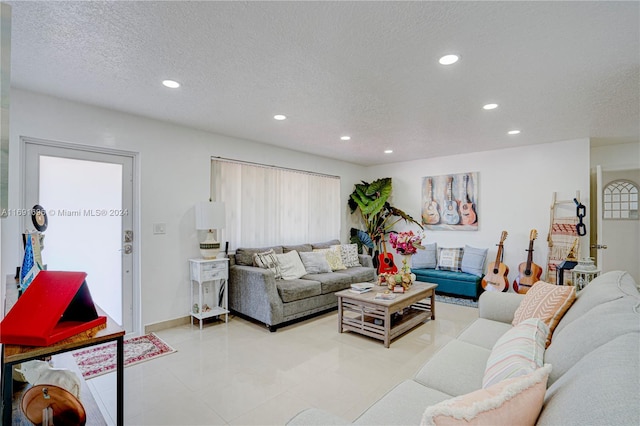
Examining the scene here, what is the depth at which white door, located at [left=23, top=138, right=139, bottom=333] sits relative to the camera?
2.91 meters

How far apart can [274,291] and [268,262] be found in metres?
0.57

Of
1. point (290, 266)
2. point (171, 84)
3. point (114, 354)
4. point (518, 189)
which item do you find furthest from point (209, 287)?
point (518, 189)

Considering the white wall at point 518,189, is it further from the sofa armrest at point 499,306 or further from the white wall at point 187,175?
the sofa armrest at point 499,306

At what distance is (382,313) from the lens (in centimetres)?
→ 319

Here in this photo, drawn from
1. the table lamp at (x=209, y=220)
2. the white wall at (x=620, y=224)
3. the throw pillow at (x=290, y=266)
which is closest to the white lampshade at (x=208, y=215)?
the table lamp at (x=209, y=220)

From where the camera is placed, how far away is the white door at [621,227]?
16.4 feet

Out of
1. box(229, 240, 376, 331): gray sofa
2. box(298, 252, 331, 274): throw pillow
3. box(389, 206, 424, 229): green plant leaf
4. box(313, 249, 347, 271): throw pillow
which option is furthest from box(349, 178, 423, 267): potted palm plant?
box(229, 240, 376, 331): gray sofa

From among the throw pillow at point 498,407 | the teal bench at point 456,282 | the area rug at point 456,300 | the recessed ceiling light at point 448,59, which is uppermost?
the recessed ceiling light at point 448,59

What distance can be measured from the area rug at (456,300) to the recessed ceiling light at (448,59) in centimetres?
362

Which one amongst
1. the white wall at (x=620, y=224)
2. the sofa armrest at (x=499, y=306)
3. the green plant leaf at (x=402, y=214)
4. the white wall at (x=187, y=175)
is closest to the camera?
the sofa armrest at (x=499, y=306)

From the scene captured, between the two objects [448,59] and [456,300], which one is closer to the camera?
[448,59]

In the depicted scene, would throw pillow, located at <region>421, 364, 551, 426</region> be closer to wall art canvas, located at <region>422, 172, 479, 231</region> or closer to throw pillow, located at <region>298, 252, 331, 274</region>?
throw pillow, located at <region>298, 252, 331, 274</region>

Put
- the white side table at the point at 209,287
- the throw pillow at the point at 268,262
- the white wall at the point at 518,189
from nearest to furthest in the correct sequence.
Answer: the white side table at the point at 209,287 < the throw pillow at the point at 268,262 < the white wall at the point at 518,189

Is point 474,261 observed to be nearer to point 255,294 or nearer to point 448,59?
point 255,294
